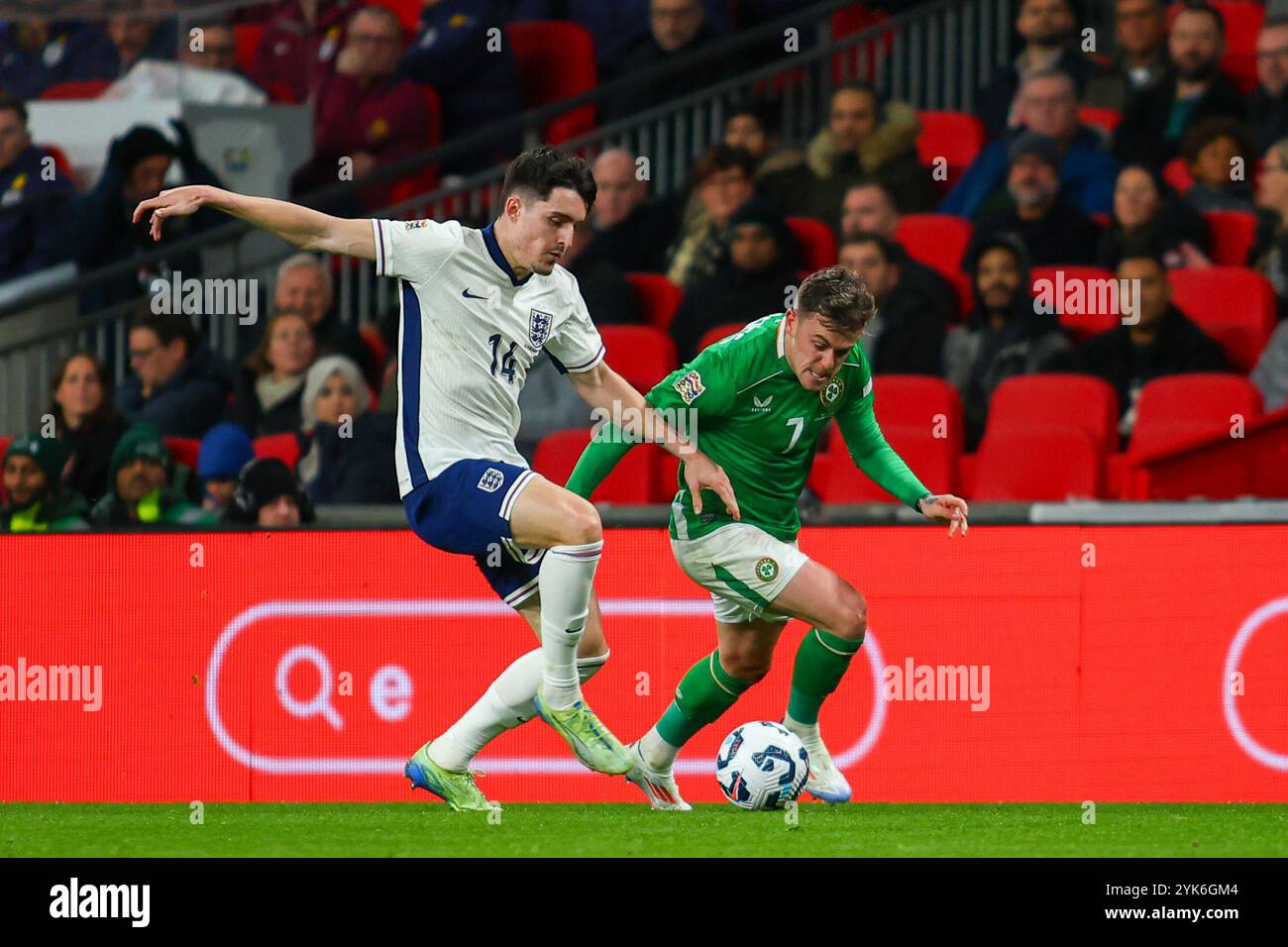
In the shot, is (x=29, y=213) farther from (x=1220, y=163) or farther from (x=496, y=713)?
(x=1220, y=163)

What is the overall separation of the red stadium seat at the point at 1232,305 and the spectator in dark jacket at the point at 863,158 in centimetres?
175

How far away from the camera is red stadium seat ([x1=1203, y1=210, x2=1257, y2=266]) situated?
36.9 ft

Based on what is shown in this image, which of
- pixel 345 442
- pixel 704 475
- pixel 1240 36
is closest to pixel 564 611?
pixel 704 475

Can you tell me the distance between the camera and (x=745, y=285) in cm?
1093

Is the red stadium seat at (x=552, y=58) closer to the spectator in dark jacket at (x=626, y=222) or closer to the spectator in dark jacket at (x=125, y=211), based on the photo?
the spectator in dark jacket at (x=626, y=222)

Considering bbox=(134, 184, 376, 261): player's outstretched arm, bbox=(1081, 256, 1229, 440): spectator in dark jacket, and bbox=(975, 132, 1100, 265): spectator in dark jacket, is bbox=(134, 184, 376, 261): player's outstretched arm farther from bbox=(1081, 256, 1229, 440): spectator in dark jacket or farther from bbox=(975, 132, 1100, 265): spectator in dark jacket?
bbox=(975, 132, 1100, 265): spectator in dark jacket

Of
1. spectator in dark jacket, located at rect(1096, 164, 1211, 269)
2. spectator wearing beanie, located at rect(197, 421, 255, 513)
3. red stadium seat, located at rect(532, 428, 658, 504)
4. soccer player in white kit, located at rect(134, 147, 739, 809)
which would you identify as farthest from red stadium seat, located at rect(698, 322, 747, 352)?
soccer player in white kit, located at rect(134, 147, 739, 809)

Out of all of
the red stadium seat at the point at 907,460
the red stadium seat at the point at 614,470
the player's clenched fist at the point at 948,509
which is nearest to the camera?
the player's clenched fist at the point at 948,509

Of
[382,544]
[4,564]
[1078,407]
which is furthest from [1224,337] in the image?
[4,564]

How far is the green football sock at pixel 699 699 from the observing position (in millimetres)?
7508

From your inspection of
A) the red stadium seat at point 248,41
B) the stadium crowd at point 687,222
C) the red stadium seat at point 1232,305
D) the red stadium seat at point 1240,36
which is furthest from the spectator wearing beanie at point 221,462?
the red stadium seat at point 1240,36

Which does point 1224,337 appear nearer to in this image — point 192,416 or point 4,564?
point 192,416

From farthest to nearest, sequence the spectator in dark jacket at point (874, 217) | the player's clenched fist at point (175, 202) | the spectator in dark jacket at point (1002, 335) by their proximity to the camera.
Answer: the spectator in dark jacket at point (874, 217)
the spectator in dark jacket at point (1002, 335)
the player's clenched fist at point (175, 202)

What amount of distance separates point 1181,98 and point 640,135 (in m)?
3.23
